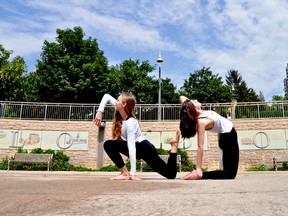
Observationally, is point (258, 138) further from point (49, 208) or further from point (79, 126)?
point (49, 208)

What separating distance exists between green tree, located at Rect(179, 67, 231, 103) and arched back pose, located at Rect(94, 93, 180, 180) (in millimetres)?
29951

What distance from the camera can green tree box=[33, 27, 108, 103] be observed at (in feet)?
84.9

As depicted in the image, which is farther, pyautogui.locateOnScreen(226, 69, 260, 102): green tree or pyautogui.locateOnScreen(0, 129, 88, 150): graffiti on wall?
pyautogui.locateOnScreen(226, 69, 260, 102): green tree

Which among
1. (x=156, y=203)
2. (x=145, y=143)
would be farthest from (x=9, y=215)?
(x=145, y=143)

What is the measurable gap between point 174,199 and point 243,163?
15.9 metres

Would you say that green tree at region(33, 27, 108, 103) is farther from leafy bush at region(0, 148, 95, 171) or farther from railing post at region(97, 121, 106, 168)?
leafy bush at region(0, 148, 95, 171)

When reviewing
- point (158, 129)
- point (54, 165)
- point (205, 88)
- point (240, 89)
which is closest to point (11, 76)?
point (54, 165)

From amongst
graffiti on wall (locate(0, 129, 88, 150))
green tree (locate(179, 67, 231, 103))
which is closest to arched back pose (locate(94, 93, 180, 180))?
graffiti on wall (locate(0, 129, 88, 150))

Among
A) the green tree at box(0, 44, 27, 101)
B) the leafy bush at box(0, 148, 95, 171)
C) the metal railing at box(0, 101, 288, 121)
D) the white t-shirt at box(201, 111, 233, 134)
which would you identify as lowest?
the leafy bush at box(0, 148, 95, 171)

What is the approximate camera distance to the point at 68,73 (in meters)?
26.2

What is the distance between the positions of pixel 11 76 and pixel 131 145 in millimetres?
22046

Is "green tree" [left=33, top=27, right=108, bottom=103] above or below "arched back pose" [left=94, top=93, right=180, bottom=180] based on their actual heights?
A: above

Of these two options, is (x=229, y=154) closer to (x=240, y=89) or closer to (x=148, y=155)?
(x=148, y=155)

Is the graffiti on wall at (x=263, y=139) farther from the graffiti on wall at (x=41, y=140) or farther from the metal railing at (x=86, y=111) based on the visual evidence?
the graffiti on wall at (x=41, y=140)
